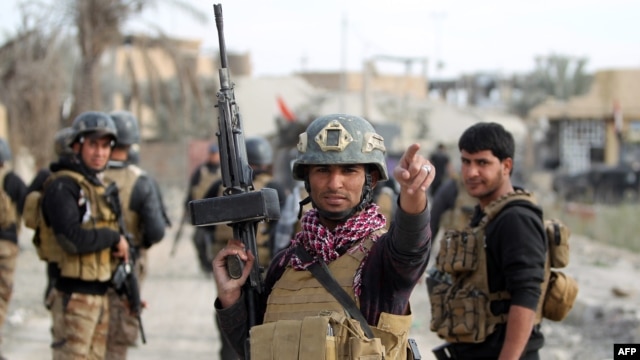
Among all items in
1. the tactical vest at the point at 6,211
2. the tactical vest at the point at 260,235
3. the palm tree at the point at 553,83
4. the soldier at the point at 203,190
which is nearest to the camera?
the tactical vest at the point at 260,235

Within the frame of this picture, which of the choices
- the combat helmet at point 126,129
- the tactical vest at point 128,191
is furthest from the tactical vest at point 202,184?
the tactical vest at point 128,191

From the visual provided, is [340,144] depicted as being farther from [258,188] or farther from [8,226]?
[8,226]

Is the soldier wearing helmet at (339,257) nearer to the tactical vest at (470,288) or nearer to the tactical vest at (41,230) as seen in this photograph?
the tactical vest at (470,288)

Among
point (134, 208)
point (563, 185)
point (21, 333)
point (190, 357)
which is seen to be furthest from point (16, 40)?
point (563, 185)

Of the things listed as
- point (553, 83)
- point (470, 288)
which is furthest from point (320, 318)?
point (553, 83)

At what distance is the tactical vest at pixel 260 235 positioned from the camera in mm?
6629

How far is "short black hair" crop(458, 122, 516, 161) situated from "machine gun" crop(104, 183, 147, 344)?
7.83 feet

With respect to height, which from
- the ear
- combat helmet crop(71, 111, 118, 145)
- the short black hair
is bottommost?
the ear

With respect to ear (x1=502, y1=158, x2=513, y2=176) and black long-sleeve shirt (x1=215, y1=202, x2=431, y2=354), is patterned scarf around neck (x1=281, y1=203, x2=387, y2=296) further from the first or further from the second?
ear (x1=502, y1=158, x2=513, y2=176)

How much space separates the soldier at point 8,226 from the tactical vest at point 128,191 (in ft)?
4.33

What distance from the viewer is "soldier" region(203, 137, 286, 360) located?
21.4 ft

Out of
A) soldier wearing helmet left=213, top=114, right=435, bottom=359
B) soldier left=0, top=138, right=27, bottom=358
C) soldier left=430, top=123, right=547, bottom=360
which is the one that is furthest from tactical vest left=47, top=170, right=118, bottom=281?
soldier wearing helmet left=213, top=114, right=435, bottom=359

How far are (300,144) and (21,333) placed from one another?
6.75 meters

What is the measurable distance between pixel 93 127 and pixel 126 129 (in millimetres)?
1479
